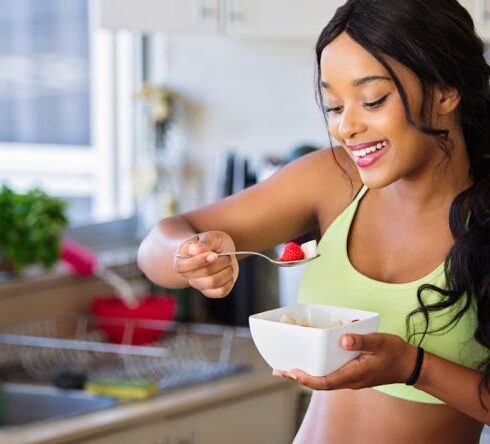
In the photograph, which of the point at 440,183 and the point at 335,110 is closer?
the point at 335,110

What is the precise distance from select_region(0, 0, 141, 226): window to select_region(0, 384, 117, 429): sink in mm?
968

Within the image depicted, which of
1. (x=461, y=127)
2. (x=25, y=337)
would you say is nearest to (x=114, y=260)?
(x=25, y=337)

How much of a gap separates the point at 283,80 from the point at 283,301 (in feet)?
2.33

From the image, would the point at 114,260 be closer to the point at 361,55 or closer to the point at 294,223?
the point at 294,223

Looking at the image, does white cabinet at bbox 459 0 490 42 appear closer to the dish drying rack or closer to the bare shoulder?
the dish drying rack

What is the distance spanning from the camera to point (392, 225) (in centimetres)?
187

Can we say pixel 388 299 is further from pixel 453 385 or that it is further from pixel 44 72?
pixel 44 72

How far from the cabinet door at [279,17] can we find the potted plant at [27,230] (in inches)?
27.2

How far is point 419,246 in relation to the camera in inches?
71.7

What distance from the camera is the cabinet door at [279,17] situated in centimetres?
315

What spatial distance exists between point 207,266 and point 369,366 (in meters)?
0.26

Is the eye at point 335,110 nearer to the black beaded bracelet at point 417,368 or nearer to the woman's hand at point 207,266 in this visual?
the woman's hand at point 207,266

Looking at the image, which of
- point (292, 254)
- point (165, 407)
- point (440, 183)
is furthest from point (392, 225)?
point (165, 407)

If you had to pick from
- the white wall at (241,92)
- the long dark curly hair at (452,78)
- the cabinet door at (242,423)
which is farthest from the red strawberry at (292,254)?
the white wall at (241,92)
